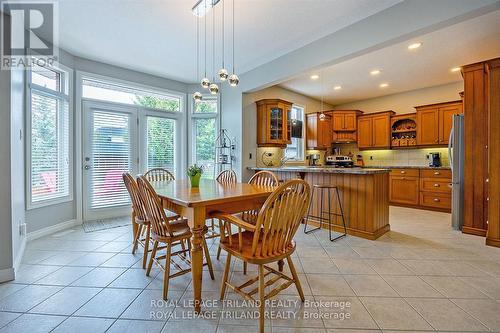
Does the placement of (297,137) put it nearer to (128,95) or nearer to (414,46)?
(414,46)

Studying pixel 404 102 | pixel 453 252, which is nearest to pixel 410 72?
pixel 404 102

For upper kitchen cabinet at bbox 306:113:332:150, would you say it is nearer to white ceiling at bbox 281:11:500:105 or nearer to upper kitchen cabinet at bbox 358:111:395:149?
white ceiling at bbox 281:11:500:105

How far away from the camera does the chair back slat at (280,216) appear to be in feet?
4.67

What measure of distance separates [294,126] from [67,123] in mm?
4555

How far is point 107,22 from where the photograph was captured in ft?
9.10

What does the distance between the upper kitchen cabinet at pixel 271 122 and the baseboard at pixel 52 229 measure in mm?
3522

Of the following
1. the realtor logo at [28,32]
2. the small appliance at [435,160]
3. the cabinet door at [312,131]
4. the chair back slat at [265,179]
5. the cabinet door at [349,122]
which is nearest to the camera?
the realtor logo at [28,32]

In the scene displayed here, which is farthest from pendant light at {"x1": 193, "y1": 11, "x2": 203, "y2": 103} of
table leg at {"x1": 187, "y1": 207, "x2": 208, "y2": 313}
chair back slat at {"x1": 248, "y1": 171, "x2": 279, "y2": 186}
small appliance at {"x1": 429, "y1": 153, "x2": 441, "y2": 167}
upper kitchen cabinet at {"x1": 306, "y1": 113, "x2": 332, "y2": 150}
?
small appliance at {"x1": 429, "y1": 153, "x2": 441, "y2": 167}

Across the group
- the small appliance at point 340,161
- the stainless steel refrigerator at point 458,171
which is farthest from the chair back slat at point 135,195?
the small appliance at point 340,161

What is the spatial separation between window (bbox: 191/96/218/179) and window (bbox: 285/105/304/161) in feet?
6.23

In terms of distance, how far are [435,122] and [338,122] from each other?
83.2 inches

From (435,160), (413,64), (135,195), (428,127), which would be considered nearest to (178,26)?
(135,195)

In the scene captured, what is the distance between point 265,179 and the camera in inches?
109

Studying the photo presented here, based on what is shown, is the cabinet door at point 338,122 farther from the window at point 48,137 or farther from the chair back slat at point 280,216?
the window at point 48,137
